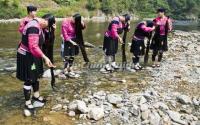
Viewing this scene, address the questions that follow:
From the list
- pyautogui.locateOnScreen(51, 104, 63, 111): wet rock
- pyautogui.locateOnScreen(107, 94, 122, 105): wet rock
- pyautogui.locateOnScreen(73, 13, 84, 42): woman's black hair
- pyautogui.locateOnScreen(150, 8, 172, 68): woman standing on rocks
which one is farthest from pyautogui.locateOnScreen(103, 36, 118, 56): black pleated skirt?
pyautogui.locateOnScreen(51, 104, 63, 111): wet rock

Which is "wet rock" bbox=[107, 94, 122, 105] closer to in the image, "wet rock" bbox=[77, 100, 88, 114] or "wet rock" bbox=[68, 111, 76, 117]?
"wet rock" bbox=[77, 100, 88, 114]

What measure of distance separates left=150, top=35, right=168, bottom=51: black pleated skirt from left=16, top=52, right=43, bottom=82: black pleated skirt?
794 cm

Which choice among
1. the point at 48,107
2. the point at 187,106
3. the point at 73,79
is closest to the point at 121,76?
the point at 73,79

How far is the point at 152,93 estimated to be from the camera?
1173 cm

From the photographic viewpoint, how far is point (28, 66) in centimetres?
960

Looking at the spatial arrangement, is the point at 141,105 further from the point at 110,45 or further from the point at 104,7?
the point at 104,7

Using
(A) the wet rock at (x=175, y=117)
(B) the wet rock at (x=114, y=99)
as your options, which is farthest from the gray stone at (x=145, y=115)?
(B) the wet rock at (x=114, y=99)

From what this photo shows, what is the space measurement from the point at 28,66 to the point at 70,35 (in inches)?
158

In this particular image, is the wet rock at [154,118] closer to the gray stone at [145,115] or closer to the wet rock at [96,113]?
the gray stone at [145,115]

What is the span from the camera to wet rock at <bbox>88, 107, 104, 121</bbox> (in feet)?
31.7

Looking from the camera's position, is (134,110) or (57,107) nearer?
(134,110)

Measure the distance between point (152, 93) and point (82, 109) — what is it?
279 cm

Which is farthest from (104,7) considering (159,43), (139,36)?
(139,36)

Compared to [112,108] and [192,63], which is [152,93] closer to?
[112,108]
